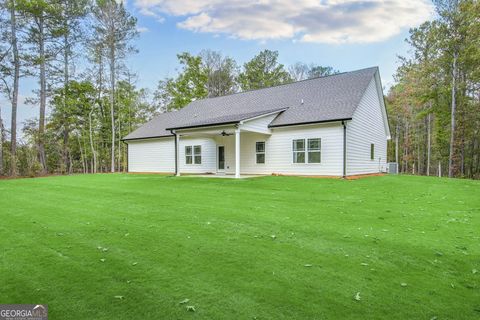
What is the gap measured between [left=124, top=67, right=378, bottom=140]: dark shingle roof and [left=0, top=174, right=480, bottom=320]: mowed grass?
8236 millimetres

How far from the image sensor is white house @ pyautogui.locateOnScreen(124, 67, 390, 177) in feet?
44.6

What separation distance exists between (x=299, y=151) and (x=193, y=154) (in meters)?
7.11

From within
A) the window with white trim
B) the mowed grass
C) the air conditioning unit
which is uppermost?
the window with white trim

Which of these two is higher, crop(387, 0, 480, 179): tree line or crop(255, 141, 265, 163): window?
crop(387, 0, 480, 179): tree line

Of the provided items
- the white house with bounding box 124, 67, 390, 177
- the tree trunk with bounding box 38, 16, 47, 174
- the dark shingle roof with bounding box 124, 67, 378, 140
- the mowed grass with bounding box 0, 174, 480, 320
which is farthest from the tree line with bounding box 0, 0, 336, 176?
the mowed grass with bounding box 0, 174, 480, 320

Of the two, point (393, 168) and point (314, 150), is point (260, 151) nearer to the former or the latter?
point (314, 150)

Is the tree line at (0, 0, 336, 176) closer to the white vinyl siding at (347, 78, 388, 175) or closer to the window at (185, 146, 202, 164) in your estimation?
the window at (185, 146, 202, 164)

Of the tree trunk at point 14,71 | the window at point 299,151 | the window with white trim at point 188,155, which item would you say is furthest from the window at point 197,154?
the tree trunk at point 14,71

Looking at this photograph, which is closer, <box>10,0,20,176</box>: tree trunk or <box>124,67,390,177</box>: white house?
<box>124,67,390,177</box>: white house

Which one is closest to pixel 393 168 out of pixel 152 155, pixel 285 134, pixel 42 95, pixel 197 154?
pixel 285 134

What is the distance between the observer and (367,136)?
15.7 meters

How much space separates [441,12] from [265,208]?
66.8 feet

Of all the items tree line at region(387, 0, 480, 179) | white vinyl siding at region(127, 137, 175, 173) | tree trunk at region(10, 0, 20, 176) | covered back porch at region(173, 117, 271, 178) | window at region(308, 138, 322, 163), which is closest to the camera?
window at region(308, 138, 322, 163)

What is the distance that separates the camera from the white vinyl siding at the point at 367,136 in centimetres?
1393
